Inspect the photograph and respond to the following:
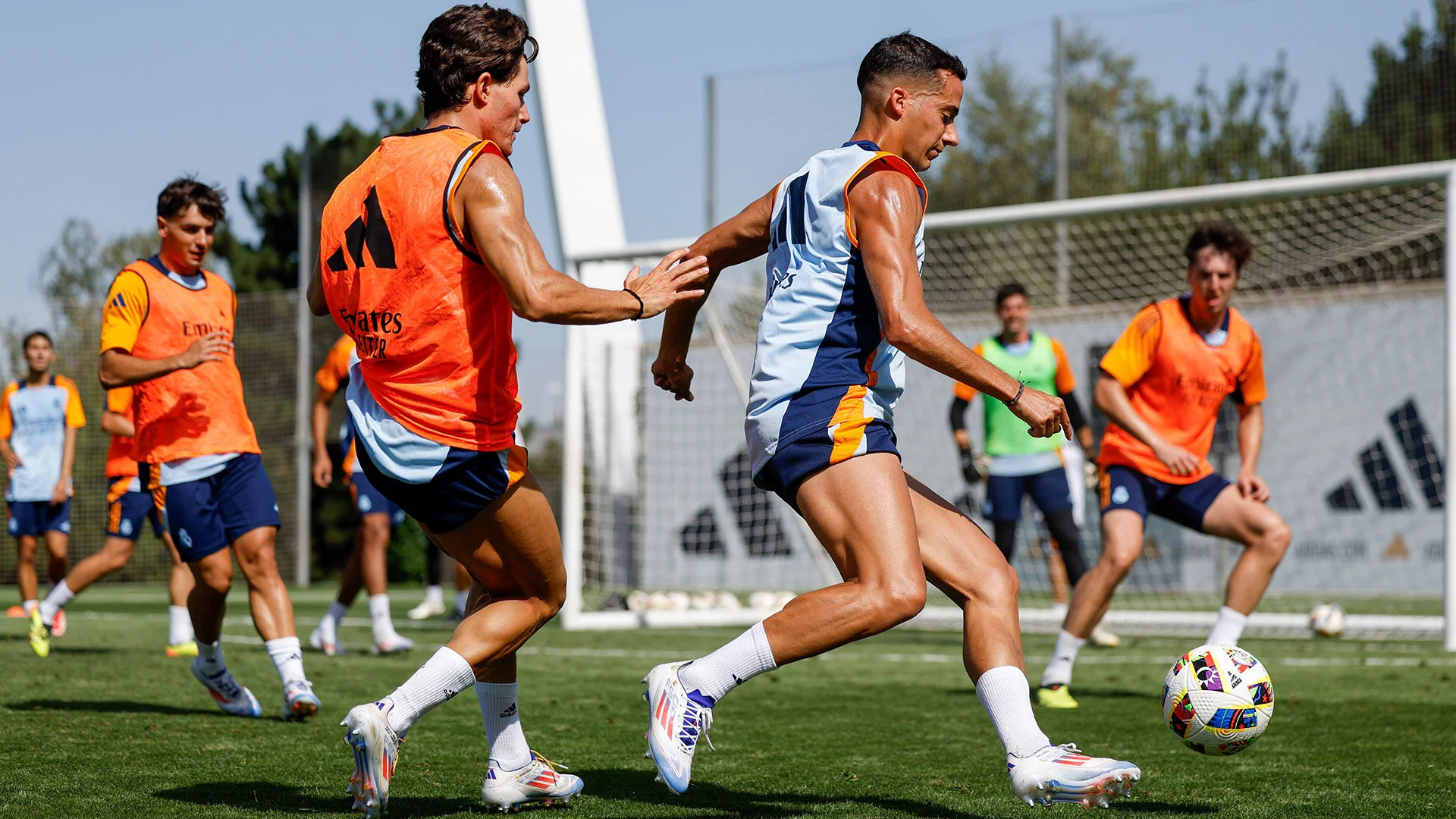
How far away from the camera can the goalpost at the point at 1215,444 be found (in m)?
13.3

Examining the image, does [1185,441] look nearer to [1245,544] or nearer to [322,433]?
[1245,544]

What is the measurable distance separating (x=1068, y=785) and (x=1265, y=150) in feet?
58.8

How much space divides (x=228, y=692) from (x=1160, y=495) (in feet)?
13.9

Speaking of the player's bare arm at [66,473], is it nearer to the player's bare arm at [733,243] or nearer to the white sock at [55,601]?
the white sock at [55,601]

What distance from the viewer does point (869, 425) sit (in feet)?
12.1


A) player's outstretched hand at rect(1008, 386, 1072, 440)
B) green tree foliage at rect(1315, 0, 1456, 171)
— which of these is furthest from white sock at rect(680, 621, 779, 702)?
green tree foliage at rect(1315, 0, 1456, 171)

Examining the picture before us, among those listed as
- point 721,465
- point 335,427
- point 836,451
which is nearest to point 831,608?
point 836,451

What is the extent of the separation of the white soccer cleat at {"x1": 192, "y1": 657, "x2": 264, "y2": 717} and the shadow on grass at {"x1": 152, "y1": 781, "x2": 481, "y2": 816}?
66.1 inches

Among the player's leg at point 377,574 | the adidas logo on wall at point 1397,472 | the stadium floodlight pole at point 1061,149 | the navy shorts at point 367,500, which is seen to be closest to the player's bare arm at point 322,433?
the navy shorts at point 367,500

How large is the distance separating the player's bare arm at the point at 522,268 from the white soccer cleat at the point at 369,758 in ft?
3.51

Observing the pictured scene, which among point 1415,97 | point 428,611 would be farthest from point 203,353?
point 1415,97

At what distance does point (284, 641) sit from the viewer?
5691mm

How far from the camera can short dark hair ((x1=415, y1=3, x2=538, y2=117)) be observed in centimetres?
372

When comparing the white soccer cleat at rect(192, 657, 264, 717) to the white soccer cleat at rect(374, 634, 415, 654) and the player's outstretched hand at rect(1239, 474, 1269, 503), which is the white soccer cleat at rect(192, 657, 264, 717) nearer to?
the white soccer cleat at rect(374, 634, 415, 654)
